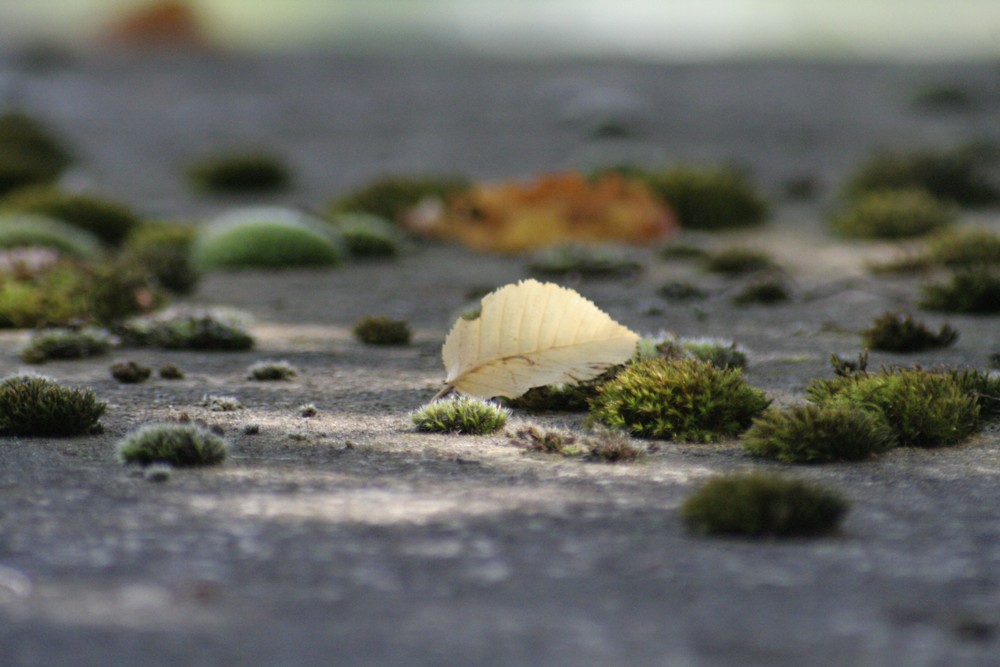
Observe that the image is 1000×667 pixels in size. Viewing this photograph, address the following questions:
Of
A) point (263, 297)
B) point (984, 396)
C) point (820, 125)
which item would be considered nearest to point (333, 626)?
point (984, 396)

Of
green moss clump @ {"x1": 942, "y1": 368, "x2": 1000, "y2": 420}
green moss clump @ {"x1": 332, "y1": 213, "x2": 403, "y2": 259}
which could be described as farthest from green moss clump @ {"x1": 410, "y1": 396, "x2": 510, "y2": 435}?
green moss clump @ {"x1": 332, "y1": 213, "x2": 403, "y2": 259}

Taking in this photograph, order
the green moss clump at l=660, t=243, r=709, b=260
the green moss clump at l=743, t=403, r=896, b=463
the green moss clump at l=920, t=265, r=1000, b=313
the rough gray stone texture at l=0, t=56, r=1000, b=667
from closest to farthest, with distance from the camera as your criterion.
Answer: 1. the rough gray stone texture at l=0, t=56, r=1000, b=667
2. the green moss clump at l=743, t=403, r=896, b=463
3. the green moss clump at l=920, t=265, r=1000, b=313
4. the green moss clump at l=660, t=243, r=709, b=260

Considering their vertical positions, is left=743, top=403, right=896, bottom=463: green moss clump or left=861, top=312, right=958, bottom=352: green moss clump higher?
left=861, top=312, right=958, bottom=352: green moss clump

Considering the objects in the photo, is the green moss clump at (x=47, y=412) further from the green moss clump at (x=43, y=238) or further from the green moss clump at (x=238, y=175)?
the green moss clump at (x=238, y=175)

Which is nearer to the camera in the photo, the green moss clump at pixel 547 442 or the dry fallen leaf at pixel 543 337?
the green moss clump at pixel 547 442

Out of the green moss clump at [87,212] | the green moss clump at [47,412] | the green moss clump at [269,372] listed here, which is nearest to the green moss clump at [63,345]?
the green moss clump at [269,372]

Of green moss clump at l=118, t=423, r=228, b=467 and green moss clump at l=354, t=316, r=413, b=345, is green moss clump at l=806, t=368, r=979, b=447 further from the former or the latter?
green moss clump at l=354, t=316, r=413, b=345
